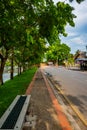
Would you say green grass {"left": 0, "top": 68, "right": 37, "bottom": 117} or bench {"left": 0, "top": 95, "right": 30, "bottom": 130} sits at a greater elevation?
bench {"left": 0, "top": 95, "right": 30, "bottom": 130}

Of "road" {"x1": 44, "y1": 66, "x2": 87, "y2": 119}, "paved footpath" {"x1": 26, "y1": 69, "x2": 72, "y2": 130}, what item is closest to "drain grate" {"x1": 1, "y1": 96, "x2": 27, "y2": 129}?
"paved footpath" {"x1": 26, "y1": 69, "x2": 72, "y2": 130}

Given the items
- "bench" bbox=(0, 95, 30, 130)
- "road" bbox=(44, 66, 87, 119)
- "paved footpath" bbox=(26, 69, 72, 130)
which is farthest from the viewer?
"road" bbox=(44, 66, 87, 119)

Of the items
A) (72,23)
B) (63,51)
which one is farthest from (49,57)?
(72,23)

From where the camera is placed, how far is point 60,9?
38.0 feet

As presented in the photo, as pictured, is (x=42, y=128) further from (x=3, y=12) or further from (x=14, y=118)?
(x=3, y=12)

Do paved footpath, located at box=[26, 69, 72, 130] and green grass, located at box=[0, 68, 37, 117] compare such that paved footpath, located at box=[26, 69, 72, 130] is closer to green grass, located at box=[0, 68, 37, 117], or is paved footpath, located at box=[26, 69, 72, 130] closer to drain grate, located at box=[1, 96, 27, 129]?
drain grate, located at box=[1, 96, 27, 129]

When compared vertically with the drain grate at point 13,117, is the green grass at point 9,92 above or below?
below

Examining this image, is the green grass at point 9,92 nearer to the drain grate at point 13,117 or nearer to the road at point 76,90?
the drain grate at point 13,117

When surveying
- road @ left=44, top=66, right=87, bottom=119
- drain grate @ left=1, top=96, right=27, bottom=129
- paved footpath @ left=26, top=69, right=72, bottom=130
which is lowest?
road @ left=44, top=66, right=87, bottom=119

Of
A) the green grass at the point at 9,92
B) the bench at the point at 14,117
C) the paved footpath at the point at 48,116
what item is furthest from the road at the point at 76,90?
the green grass at the point at 9,92

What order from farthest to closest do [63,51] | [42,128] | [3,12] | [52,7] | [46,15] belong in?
[63,51], [52,7], [46,15], [3,12], [42,128]

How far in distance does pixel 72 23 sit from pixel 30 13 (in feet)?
7.45

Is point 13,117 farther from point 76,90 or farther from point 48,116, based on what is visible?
point 76,90

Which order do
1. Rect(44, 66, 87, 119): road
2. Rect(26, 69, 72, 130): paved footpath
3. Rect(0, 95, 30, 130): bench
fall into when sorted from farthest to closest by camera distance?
Rect(44, 66, 87, 119): road, Rect(26, 69, 72, 130): paved footpath, Rect(0, 95, 30, 130): bench
